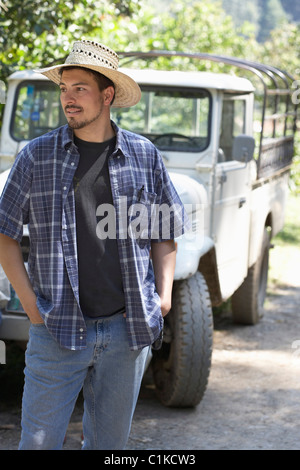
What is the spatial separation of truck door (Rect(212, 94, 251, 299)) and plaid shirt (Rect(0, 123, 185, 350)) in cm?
248

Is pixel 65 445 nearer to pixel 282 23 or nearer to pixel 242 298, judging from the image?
pixel 242 298

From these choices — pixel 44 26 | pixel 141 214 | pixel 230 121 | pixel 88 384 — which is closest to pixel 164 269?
pixel 141 214

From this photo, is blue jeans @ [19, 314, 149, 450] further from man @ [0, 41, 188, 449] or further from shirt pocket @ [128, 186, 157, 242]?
shirt pocket @ [128, 186, 157, 242]

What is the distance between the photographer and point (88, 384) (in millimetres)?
2732

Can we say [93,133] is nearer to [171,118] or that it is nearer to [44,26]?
[171,118]

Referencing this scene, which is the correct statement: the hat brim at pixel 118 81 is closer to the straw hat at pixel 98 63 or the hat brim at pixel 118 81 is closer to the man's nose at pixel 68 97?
the straw hat at pixel 98 63

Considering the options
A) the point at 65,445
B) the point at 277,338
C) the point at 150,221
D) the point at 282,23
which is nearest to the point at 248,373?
the point at 277,338

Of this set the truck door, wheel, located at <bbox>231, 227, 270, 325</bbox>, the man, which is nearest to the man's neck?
the man

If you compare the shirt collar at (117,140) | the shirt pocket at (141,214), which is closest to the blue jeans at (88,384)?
the shirt pocket at (141,214)

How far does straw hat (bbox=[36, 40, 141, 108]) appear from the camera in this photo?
8.73ft

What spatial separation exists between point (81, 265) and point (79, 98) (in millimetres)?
556

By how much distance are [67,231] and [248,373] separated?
10.7 feet

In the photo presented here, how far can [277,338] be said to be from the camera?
6.49 metres

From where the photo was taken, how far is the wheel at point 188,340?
14.5ft
